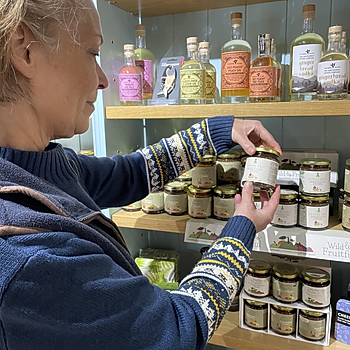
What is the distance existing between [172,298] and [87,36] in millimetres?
474

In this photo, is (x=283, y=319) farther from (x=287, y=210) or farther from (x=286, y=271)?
(x=287, y=210)

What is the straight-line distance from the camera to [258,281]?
107 cm

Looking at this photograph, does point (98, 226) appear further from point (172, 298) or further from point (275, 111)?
point (275, 111)

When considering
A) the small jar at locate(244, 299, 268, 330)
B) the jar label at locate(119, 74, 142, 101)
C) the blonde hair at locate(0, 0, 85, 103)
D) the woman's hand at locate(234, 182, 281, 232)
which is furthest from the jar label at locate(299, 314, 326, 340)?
the blonde hair at locate(0, 0, 85, 103)

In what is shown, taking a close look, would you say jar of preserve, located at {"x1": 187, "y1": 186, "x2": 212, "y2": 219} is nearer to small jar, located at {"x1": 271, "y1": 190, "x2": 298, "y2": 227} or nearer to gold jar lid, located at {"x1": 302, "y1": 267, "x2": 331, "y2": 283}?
small jar, located at {"x1": 271, "y1": 190, "x2": 298, "y2": 227}

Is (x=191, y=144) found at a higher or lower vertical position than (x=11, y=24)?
lower

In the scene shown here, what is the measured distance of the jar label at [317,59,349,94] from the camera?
853 mm

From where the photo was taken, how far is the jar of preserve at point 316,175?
919 mm

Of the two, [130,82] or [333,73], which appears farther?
[130,82]

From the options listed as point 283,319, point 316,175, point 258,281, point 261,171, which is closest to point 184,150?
point 261,171

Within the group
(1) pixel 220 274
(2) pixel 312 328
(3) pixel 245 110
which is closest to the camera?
(1) pixel 220 274

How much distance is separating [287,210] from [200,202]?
25 centimetres

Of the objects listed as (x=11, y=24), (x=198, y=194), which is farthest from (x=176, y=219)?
(x=11, y=24)

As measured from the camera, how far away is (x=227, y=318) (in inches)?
46.0
